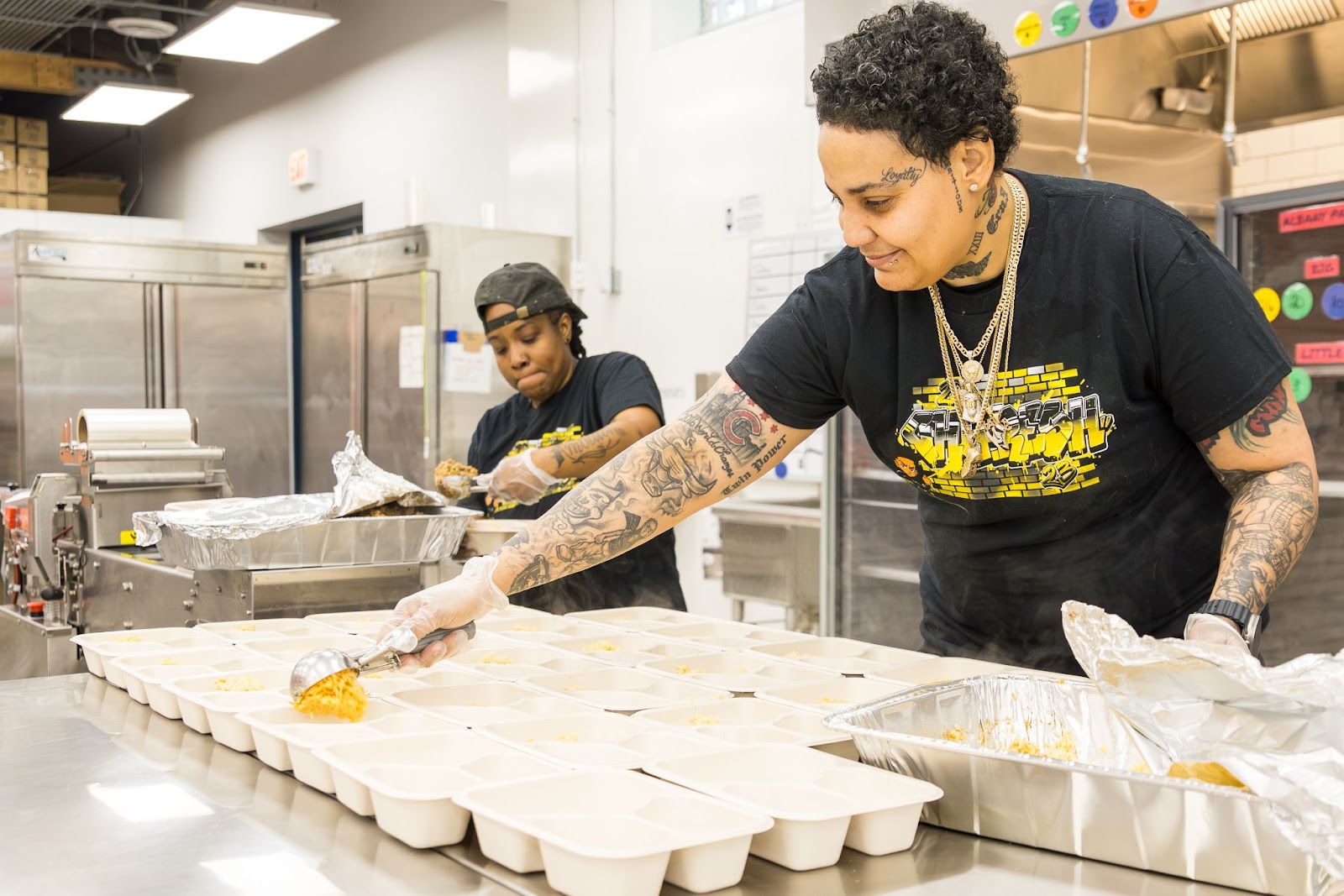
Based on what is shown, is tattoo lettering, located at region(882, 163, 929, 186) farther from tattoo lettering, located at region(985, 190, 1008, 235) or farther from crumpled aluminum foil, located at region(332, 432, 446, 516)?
crumpled aluminum foil, located at region(332, 432, 446, 516)

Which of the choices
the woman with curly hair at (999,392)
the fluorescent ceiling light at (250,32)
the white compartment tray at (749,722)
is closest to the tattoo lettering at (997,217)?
the woman with curly hair at (999,392)

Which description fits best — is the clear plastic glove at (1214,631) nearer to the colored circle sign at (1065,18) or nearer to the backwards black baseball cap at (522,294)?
the colored circle sign at (1065,18)

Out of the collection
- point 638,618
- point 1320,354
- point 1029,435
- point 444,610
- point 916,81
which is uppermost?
point 916,81

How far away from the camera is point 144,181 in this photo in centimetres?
959

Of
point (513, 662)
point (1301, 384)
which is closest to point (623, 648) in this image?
point (513, 662)

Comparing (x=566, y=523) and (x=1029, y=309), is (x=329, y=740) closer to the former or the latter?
(x=566, y=523)

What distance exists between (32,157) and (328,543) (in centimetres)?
680

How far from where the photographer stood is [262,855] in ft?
3.43

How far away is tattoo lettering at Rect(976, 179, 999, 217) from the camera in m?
1.52

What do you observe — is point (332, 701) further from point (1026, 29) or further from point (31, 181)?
point (31, 181)

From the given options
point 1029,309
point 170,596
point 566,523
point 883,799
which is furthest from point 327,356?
point 883,799

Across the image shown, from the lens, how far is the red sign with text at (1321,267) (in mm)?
2764

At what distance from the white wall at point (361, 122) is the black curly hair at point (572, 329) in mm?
2536

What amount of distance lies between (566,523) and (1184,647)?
87 centimetres
